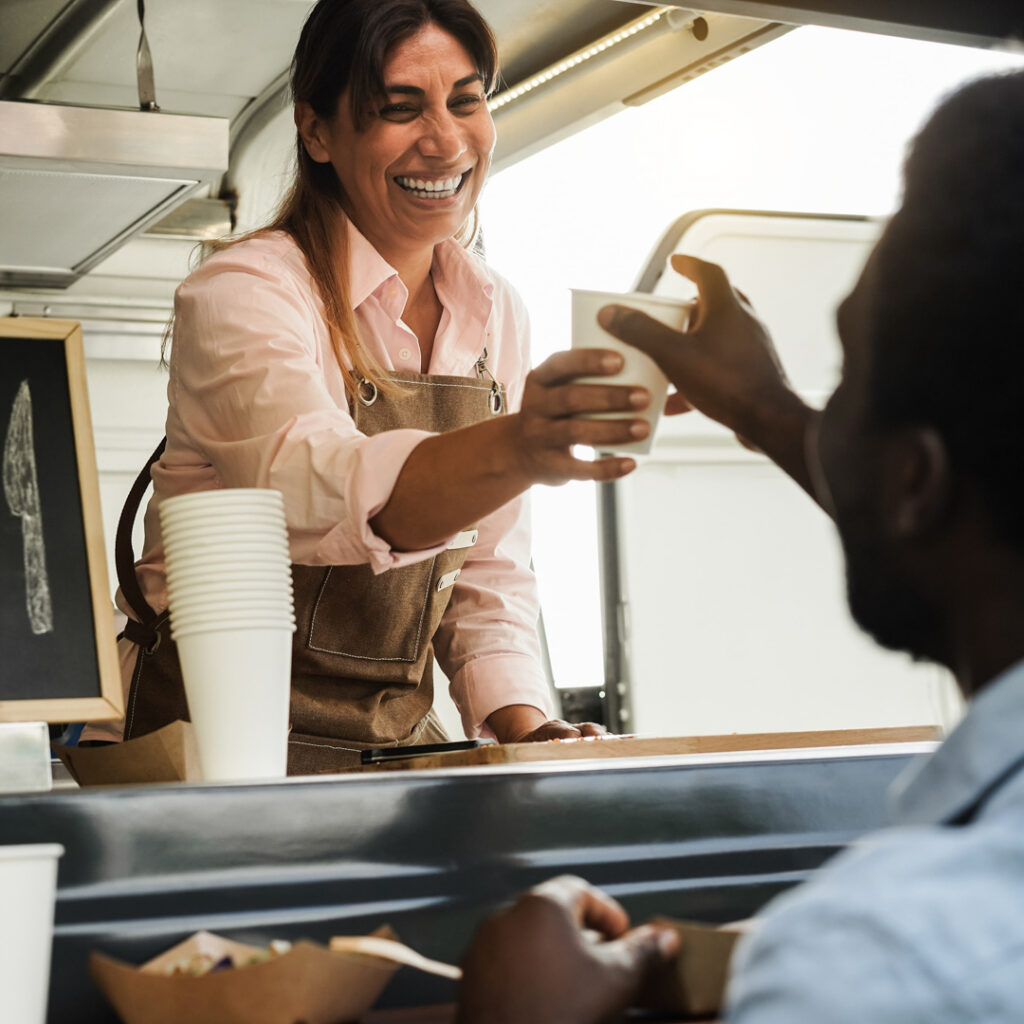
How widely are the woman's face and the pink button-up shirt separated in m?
0.06

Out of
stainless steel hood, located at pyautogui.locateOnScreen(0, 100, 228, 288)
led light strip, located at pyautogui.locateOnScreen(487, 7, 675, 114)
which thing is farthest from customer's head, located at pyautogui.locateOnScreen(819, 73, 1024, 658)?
led light strip, located at pyautogui.locateOnScreen(487, 7, 675, 114)

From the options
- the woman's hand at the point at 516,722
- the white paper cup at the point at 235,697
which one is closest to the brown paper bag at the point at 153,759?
the white paper cup at the point at 235,697

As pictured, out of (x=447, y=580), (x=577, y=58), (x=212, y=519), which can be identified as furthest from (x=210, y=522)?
(x=577, y=58)

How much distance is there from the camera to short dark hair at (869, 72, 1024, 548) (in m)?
0.68

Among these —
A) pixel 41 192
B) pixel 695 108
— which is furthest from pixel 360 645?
pixel 695 108

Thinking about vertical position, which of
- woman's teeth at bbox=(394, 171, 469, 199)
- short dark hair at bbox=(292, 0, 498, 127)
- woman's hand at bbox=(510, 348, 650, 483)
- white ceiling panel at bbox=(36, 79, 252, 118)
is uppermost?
white ceiling panel at bbox=(36, 79, 252, 118)

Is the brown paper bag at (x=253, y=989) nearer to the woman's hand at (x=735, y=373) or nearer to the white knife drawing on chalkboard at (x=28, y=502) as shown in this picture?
the white knife drawing on chalkboard at (x=28, y=502)

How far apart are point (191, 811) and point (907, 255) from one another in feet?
2.33

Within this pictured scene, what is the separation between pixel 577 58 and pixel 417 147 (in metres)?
2.46

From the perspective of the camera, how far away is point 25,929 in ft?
3.25

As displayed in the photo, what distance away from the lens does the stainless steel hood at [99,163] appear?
2.80 meters

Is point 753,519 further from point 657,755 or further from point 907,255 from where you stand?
point 907,255

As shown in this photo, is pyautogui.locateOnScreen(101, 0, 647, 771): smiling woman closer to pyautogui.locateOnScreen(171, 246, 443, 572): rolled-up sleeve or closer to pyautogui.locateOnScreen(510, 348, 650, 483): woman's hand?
pyautogui.locateOnScreen(171, 246, 443, 572): rolled-up sleeve

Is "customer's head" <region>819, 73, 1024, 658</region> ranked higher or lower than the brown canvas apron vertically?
higher
